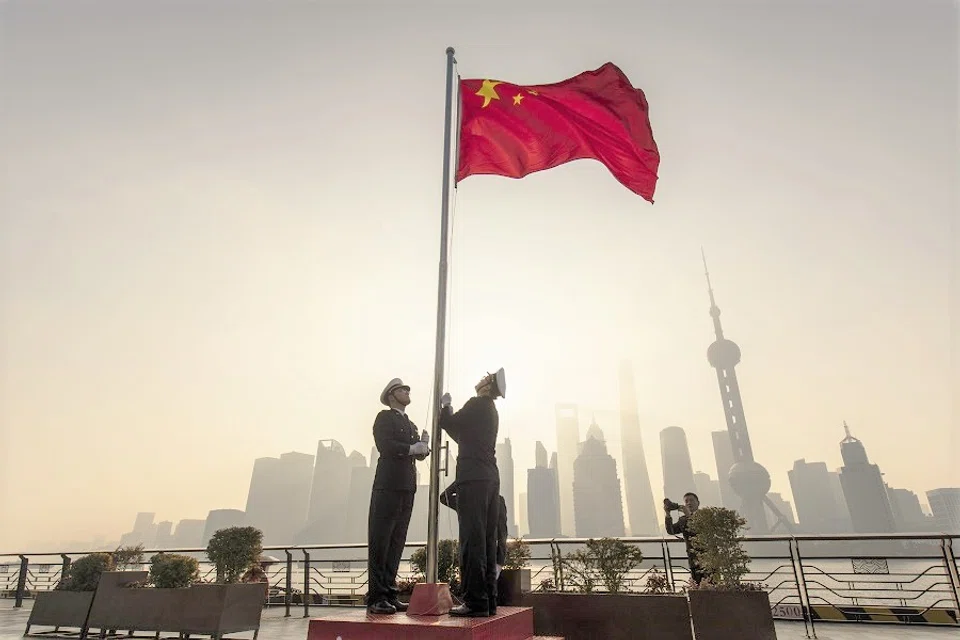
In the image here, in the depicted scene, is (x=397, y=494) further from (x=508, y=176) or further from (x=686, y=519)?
(x=686, y=519)

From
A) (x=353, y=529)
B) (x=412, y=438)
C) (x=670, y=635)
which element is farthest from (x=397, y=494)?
(x=353, y=529)

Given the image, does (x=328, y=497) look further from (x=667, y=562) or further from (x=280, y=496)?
(x=667, y=562)

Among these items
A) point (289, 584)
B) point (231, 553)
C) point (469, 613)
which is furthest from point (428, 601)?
point (289, 584)

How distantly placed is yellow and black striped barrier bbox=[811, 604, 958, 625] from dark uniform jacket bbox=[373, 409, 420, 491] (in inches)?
286

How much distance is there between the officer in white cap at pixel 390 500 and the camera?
15.3 feet

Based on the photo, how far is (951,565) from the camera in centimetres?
724

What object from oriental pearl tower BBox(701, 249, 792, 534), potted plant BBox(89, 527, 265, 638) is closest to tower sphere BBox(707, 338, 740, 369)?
oriental pearl tower BBox(701, 249, 792, 534)

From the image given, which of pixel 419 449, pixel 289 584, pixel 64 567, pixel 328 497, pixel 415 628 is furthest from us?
pixel 328 497

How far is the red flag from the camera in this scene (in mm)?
7004

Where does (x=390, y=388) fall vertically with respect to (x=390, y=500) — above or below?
above

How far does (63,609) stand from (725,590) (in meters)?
8.87

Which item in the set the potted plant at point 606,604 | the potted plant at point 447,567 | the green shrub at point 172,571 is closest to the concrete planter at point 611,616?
the potted plant at point 606,604

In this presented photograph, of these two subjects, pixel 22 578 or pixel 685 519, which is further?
pixel 22 578

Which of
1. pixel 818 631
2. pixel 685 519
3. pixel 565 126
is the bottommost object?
pixel 818 631
